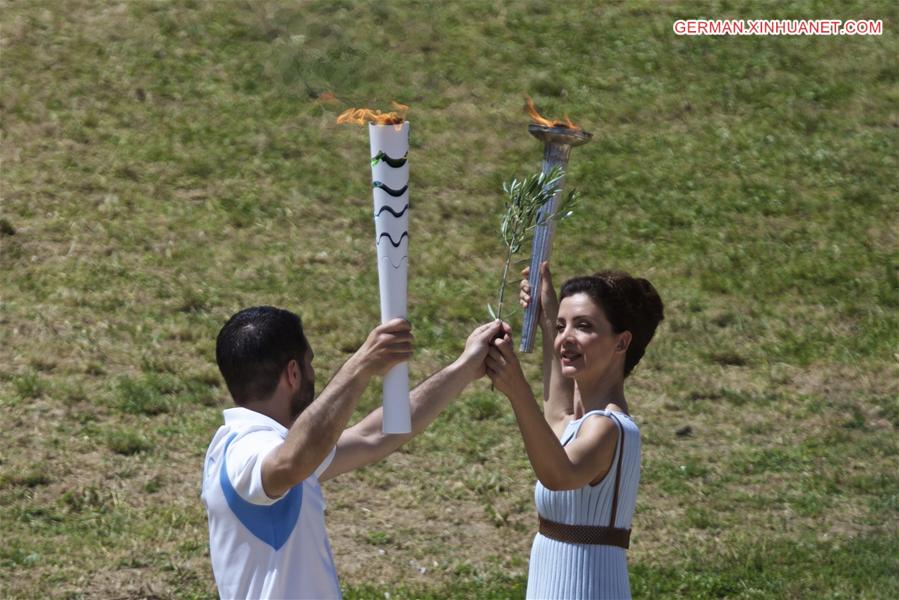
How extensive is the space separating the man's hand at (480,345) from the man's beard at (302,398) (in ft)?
→ 1.92

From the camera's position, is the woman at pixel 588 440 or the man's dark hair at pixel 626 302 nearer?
the woman at pixel 588 440

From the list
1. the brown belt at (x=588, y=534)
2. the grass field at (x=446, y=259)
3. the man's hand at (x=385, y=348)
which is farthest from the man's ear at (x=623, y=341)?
the grass field at (x=446, y=259)

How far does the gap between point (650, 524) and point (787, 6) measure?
36.2 ft

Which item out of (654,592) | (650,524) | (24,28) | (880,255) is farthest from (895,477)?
(24,28)

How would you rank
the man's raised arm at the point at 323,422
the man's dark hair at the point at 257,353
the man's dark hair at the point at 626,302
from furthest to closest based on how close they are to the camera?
the man's dark hair at the point at 626,302
the man's dark hair at the point at 257,353
the man's raised arm at the point at 323,422

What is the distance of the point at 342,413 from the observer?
3.87 m

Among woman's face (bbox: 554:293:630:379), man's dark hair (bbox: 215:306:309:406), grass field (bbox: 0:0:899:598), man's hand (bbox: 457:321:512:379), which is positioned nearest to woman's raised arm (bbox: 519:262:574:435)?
woman's face (bbox: 554:293:630:379)

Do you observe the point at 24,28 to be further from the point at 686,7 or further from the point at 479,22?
the point at 686,7

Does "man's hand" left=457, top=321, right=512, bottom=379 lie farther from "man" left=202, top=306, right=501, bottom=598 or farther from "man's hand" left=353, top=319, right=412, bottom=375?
"man's hand" left=353, top=319, right=412, bottom=375

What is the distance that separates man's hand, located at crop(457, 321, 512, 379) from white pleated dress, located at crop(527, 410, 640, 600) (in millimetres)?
446

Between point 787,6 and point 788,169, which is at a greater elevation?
point 787,6

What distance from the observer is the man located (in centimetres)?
388

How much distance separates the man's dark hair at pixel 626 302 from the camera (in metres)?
4.95

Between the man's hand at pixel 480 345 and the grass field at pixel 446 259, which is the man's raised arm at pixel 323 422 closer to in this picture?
the man's hand at pixel 480 345
